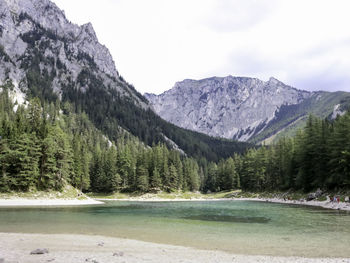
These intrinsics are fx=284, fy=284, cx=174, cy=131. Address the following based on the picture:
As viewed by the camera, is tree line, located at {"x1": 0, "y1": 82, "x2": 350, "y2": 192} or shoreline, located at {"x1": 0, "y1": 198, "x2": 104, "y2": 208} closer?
shoreline, located at {"x1": 0, "y1": 198, "x2": 104, "y2": 208}

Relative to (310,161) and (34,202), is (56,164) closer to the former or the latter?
(34,202)

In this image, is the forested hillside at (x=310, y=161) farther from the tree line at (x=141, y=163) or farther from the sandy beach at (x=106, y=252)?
the sandy beach at (x=106, y=252)

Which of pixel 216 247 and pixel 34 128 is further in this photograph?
pixel 34 128

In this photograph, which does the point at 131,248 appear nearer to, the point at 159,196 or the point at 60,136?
the point at 60,136

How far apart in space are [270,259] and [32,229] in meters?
22.0

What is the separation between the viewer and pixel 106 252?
17344 millimetres

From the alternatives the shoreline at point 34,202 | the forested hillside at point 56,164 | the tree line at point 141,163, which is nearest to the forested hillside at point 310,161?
the tree line at point 141,163

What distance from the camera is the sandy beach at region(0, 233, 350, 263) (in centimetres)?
1511

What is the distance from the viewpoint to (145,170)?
11544 cm

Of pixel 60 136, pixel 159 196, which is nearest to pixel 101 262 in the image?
pixel 60 136

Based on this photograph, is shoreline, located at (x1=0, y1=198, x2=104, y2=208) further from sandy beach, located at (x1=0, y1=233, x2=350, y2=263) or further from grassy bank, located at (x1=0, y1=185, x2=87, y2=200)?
sandy beach, located at (x1=0, y1=233, x2=350, y2=263)

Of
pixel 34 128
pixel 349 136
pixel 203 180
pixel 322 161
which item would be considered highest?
pixel 34 128

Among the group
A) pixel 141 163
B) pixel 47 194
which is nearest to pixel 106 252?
pixel 47 194

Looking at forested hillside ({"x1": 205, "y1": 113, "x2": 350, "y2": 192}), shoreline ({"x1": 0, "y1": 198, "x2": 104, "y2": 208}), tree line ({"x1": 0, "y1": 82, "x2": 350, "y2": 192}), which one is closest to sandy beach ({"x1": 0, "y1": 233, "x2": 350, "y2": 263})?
shoreline ({"x1": 0, "y1": 198, "x2": 104, "y2": 208})
